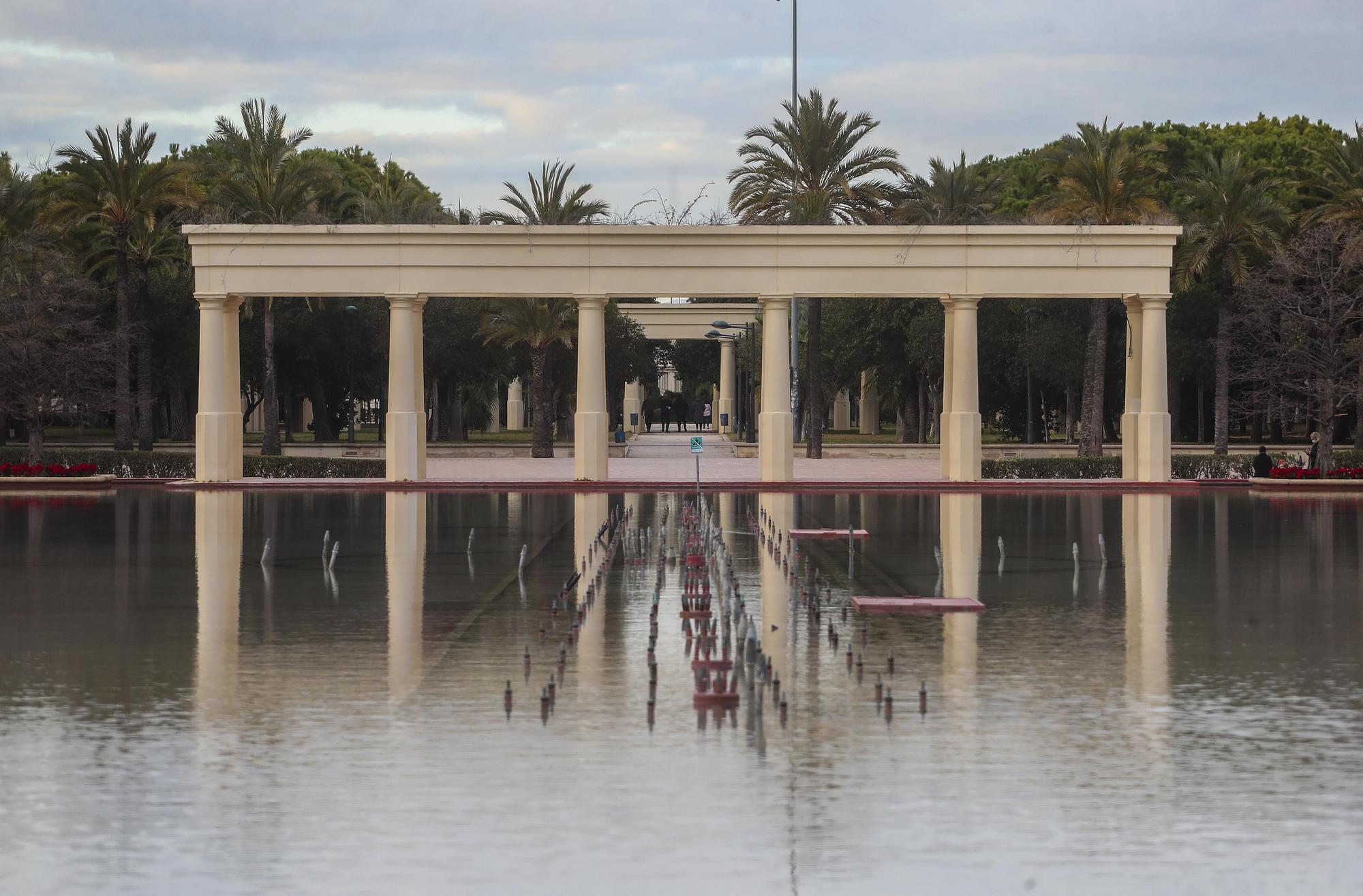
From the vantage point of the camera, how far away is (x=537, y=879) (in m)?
7.73

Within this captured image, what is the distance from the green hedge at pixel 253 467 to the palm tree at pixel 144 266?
27.3 ft

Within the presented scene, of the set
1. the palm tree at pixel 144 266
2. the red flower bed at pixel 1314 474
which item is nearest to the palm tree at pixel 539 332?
the palm tree at pixel 144 266

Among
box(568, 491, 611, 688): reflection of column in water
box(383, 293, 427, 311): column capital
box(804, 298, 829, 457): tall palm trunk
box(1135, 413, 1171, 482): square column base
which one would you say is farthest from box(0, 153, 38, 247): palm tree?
box(1135, 413, 1171, 482): square column base

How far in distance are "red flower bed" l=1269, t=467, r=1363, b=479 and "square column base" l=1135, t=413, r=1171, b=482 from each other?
292 cm

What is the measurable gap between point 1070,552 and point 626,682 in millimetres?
13376

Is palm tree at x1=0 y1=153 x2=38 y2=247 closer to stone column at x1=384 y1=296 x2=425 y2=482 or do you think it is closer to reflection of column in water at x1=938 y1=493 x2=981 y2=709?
stone column at x1=384 y1=296 x2=425 y2=482

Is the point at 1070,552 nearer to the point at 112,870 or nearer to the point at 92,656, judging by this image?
the point at 92,656

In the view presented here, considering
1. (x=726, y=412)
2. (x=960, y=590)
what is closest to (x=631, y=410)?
(x=726, y=412)

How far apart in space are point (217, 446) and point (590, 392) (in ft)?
32.0

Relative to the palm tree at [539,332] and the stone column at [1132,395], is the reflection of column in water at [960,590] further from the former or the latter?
the palm tree at [539,332]

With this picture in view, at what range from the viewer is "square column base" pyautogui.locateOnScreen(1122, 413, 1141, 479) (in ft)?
153

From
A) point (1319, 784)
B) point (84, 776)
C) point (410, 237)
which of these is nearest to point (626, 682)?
point (84, 776)

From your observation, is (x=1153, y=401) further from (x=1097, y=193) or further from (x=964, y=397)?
(x=1097, y=193)

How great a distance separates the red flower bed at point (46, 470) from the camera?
47.0 metres
